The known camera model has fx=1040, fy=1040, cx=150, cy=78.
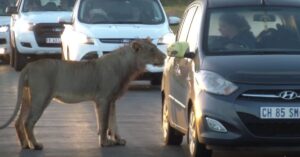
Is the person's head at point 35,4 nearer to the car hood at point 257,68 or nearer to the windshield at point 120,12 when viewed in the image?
the windshield at point 120,12

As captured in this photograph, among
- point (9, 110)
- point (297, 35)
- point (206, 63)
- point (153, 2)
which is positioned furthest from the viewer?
point (153, 2)

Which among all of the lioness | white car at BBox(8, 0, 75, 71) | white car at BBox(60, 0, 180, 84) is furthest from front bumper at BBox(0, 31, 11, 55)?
the lioness

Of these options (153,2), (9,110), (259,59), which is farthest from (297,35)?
(153,2)

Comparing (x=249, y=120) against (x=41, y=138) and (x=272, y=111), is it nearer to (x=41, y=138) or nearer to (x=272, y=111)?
(x=272, y=111)

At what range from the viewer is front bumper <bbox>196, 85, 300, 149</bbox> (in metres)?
9.18

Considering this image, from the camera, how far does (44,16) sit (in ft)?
80.4

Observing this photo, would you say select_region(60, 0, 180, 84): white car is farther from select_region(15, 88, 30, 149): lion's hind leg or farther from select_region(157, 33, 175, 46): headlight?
select_region(15, 88, 30, 149): lion's hind leg

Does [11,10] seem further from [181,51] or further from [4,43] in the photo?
[181,51]

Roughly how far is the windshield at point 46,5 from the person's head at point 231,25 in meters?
14.7

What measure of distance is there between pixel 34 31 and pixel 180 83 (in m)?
13.8

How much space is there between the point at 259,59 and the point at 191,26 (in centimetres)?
153

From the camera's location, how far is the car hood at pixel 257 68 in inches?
367

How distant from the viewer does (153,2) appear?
20.5m

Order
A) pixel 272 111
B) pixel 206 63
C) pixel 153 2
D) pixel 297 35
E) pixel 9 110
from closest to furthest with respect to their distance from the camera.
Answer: pixel 272 111
pixel 206 63
pixel 297 35
pixel 9 110
pixel 153 2
